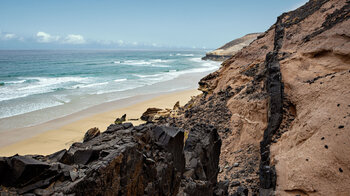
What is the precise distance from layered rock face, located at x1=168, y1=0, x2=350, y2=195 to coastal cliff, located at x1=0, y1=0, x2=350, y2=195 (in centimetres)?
3

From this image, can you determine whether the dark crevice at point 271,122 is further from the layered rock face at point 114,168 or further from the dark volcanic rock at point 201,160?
the layered rock face at point 114,168

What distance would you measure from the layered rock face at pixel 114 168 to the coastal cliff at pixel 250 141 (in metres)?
0.02

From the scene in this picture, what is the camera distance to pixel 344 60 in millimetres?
9805

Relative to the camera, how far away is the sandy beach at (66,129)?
15.7 meters

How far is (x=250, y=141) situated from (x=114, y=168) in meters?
7.68

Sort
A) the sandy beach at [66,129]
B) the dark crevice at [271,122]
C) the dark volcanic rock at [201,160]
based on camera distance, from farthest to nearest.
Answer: the sandy beach at [66,129] < the dark crevice at [271,122] < the dark volcanic rock at [201,160]

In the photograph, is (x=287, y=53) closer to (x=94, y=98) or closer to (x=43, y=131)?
(x=43, y=131)

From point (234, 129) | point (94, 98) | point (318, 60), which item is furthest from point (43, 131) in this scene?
point (318, 60)

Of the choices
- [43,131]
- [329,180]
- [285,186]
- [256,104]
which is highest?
[256,104]

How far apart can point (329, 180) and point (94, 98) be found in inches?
1033

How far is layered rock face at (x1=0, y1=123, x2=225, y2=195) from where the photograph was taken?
13.0ft

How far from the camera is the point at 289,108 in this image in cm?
996

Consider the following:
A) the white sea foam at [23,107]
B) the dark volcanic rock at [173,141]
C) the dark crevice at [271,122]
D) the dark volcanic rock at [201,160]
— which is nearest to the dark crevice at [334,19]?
the dark crevice at [271,122]

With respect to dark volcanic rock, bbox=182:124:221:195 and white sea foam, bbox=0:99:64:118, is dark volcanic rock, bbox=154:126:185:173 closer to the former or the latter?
dark volcanic rock, bbox=182:124:221:195
